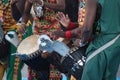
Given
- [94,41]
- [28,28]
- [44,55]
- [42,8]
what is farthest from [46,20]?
[94,41]

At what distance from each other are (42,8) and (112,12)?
4.92 ft

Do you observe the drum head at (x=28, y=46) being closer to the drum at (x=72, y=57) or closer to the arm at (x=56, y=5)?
the arm at (x=56, y=5)

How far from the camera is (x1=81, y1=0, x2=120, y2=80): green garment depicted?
3.87 metres

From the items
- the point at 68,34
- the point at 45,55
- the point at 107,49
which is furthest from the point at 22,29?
the point at 107,49

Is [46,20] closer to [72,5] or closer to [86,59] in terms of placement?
[72,5]

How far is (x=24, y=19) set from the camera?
5633mm

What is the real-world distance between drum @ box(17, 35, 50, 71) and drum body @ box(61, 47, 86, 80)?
921 mm

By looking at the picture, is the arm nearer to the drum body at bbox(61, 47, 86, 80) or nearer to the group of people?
the group of people

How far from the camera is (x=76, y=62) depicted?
408 cm

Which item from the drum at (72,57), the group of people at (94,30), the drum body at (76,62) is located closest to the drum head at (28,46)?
the group of people at (94,30)

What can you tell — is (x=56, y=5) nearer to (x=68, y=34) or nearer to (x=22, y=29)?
(x=22, y=29)

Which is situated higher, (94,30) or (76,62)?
(94,30)

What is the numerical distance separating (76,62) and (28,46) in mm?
1209

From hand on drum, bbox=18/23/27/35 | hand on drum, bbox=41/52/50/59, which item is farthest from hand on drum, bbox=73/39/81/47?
hand on drum, bbox=18/23/27/35
